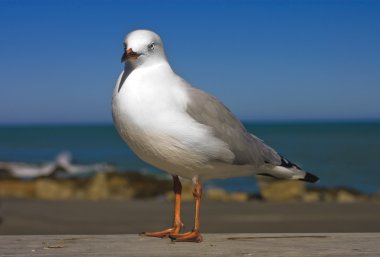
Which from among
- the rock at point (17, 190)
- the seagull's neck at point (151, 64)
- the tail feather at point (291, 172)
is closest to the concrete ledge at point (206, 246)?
the tail feather at point (291, 172)

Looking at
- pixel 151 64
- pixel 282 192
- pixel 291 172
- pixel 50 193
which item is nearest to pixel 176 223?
pixel 291 172

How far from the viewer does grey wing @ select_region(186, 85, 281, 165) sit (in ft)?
9.04

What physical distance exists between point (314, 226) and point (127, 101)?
583 cm

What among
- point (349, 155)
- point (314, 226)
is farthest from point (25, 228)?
point (349, 155)

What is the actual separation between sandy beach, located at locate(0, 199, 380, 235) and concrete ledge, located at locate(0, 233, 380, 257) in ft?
14.3

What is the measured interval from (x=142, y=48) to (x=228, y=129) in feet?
1.90

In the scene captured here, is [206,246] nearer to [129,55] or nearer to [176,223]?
[176,223]

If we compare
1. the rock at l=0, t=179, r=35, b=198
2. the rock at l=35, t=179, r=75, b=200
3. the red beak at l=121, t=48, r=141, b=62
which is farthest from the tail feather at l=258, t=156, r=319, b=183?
the rock at l=0, t=179, r=35, b=198

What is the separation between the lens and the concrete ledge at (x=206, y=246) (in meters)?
2.45

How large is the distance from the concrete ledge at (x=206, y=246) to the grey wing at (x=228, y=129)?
39cm

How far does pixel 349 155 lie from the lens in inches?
1214

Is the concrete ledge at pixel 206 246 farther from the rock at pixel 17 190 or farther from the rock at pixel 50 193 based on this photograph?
the rock at pixel 17 190

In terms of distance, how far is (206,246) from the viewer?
8.55ft

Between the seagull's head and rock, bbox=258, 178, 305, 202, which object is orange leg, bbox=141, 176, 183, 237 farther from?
rock, bbox=258, 178, 305, 202
